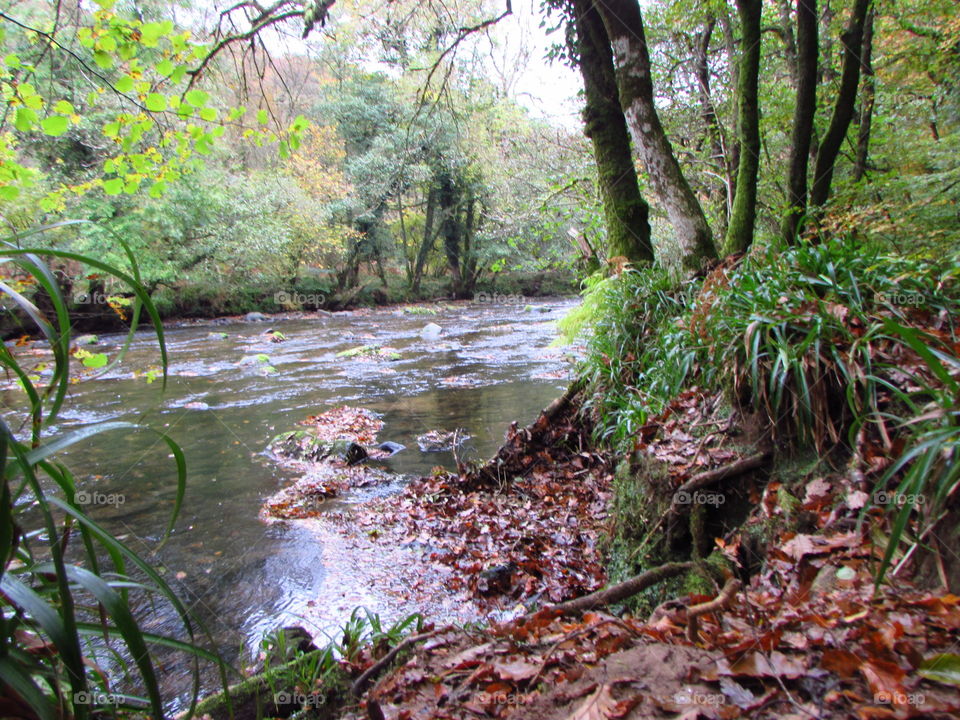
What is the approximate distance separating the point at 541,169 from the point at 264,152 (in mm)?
17005

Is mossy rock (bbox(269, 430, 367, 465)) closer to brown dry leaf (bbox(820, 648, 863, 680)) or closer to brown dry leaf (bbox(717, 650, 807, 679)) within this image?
brown dry leaf (bbox(717, 650, 807, 679))

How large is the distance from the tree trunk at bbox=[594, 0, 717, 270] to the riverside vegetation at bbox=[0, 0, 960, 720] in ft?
0.10

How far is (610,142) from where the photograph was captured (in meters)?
6.34

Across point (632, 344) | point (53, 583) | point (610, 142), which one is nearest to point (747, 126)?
point (610, 142)

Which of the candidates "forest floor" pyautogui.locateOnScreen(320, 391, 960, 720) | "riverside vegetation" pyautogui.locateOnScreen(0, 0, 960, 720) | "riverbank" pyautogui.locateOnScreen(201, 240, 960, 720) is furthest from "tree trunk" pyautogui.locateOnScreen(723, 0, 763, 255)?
"forest floor" pyautogui.locateOnScreen(320, 391, 960, 720)

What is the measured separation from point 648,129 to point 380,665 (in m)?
5.69

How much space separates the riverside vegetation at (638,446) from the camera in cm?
133

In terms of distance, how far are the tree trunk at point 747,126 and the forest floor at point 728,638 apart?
10.5ft

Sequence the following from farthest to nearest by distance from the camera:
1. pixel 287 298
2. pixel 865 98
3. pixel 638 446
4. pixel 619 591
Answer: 1. pixel 287 298
2. pixel 865 98
3. pixel 638 446
4. pixel 619 591

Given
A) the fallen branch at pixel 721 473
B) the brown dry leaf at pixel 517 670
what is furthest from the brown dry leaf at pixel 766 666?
the fallen branch at pixel 721 473

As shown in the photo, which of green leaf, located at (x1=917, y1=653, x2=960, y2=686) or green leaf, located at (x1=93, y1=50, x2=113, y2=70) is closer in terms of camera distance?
green leaf, located at (x1=917, y1=653, x2=960, y2=686)

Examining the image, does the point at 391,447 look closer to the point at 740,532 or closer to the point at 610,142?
the point at 610,142

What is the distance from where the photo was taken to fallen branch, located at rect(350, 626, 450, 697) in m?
2.10

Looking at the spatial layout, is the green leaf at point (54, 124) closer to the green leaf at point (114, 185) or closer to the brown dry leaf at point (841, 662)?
the green leaf at point (114, 185)
